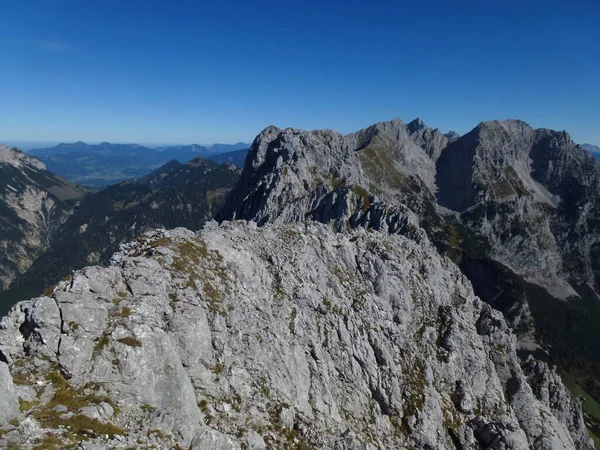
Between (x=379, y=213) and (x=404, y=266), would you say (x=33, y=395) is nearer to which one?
(x=404, y=266)

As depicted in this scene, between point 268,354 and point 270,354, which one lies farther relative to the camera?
point 270,354

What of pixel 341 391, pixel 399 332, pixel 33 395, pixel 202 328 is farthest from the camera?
pixel 399 332

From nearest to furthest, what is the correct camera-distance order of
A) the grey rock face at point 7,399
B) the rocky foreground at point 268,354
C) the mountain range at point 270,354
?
1. the grey rock face at point 7,399
2. the rocky foreground at point 268,354
3. the mountain range at point 270,354

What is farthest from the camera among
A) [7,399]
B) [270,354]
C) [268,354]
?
[270,354]

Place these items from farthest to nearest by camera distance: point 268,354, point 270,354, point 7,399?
point 270,354 → point 268,354 → point 7,399

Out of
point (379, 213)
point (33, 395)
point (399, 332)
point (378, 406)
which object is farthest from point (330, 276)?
point (379, 213)

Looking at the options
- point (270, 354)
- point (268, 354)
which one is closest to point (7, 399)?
point (268, 354)

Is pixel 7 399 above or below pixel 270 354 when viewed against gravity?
above

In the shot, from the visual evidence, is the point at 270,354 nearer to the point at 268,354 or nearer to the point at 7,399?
the point at 268,354
